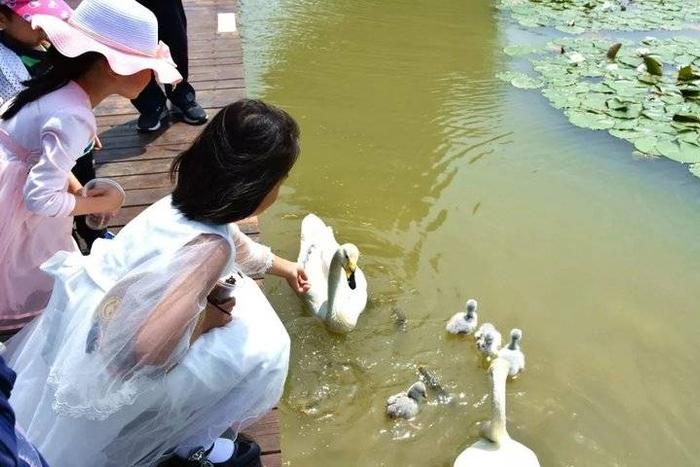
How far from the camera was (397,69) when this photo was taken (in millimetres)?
6348

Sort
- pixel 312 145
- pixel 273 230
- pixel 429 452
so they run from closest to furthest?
1. pixel 429 452
2. pixel 273 230
3. pixel 312 145

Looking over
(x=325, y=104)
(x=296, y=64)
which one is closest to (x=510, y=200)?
(x=325, y=104)

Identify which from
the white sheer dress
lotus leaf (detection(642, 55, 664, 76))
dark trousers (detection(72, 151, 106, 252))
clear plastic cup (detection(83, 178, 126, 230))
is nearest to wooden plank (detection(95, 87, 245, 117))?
dark trousers (detection(72, 151, 106, 252))

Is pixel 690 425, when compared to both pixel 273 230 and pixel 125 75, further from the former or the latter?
pixel 125 75

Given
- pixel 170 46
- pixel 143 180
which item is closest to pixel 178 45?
pixel 170 46

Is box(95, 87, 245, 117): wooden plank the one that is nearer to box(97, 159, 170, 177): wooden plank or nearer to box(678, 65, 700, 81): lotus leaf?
box(97, 159, 170, 177): wooden plank

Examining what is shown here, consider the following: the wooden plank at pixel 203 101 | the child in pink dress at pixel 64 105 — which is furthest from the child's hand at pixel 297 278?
the wooden plank at pixel 203 101

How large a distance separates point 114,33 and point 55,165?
1.48ft

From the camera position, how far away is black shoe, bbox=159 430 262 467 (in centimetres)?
183

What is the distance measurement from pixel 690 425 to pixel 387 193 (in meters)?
2.36

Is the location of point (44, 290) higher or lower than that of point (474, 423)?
higher

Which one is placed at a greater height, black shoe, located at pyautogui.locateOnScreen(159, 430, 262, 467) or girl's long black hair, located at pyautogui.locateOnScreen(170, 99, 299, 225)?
girl's long black hair, located at pyautogui.locateOnScreen(170, 99, 299, 225)

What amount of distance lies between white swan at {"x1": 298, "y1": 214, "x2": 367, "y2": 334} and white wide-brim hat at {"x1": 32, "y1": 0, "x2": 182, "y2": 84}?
4.65 ft

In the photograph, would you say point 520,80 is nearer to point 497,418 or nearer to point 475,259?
point 475,259
